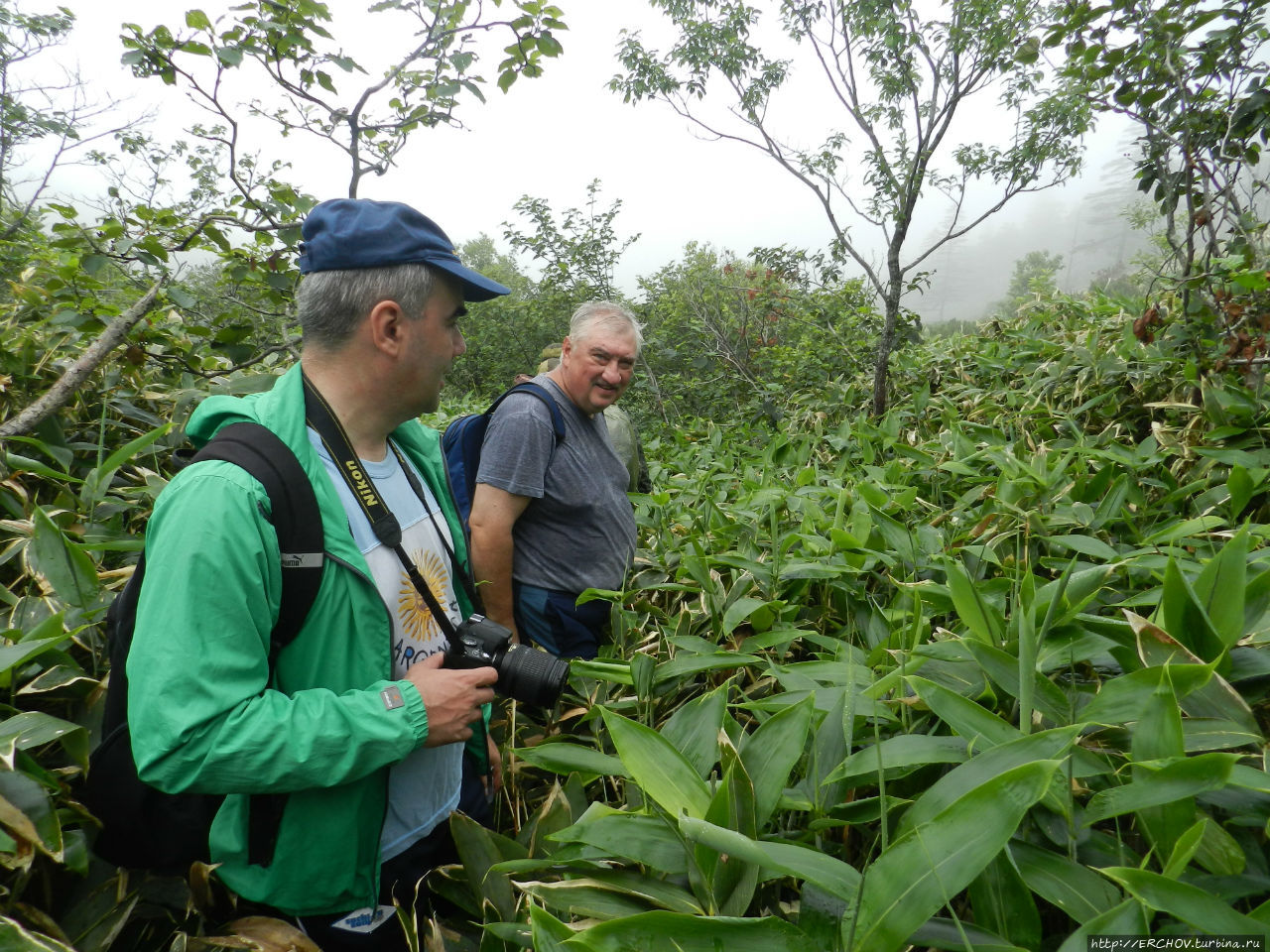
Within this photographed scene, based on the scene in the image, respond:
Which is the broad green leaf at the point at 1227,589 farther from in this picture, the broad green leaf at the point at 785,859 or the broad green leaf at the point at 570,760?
the broad green leaf at the point at 570,760

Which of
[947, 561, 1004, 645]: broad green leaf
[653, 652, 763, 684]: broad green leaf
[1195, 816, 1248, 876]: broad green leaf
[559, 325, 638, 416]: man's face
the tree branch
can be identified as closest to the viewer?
[1195, 816, 1248, 876]: broad green leaf

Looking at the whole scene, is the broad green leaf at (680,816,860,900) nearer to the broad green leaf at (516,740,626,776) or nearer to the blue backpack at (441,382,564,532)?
the broad green leaf at (516,740,626,776)

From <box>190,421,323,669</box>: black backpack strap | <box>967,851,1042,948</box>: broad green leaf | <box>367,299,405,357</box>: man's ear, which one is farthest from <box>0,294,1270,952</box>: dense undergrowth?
<box>367,299,405,357</box>: man's ear

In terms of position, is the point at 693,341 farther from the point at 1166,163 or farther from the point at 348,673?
the point at 348,673

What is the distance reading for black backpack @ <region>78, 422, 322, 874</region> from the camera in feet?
3.48

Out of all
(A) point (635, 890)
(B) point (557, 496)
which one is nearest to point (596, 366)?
(B) point (557, 496)

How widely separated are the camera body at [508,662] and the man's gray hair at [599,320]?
1249mm

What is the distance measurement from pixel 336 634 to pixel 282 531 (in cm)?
21

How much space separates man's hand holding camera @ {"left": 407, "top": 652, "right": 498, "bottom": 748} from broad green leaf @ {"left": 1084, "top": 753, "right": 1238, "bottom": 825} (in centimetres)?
92

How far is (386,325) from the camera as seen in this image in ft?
4.07

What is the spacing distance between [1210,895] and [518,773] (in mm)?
1415

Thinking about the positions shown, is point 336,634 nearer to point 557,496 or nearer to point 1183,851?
point 557,496

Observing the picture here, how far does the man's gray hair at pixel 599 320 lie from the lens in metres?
2.31

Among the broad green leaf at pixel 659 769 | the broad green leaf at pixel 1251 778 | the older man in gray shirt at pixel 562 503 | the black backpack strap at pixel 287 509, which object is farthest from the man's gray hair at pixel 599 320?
the broad green leaf at pixel 1251 778
